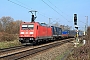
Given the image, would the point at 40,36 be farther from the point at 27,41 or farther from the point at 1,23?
the point at 1,23

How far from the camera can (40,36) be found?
29.9 m

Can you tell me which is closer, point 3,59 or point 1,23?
point 3,59

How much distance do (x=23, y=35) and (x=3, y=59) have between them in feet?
46.4

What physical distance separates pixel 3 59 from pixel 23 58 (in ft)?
5.10

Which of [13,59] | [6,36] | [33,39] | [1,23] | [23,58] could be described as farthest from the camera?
[1,23]

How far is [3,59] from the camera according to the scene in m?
13.6

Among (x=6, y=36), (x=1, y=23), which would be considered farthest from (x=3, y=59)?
(x=1, y=23)

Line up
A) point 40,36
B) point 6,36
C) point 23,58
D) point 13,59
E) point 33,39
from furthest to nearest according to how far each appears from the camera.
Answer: point 6,36, point 40,36, point 33,39, point 23,58, point 13,59

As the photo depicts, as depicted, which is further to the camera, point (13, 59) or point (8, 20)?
point (8, 20)

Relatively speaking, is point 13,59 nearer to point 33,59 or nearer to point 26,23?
point 33,59

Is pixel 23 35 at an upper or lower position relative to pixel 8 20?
lower

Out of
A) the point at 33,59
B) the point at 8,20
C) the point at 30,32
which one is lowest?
the point at 33,59

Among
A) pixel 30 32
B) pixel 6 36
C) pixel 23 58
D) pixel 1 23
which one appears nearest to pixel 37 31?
pixel 30 32

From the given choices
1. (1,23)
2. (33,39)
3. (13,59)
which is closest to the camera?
(13,59)
